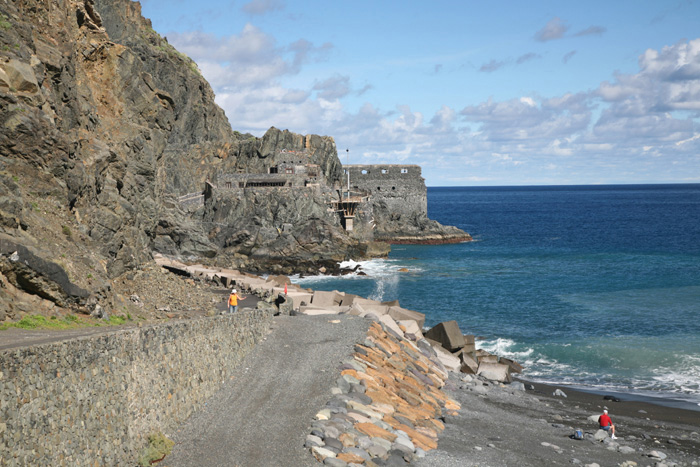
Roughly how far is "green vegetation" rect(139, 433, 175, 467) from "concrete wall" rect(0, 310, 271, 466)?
0.51ft

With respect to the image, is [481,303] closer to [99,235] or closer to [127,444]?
[99,235]

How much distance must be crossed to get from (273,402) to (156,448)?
3666 mm

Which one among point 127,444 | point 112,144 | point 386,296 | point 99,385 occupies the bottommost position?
point 386,296

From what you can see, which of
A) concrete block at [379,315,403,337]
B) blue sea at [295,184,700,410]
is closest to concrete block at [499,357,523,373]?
blue sea at [295,184,700,410]

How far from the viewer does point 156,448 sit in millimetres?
12930

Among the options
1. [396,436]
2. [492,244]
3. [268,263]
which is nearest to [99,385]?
[396,436]

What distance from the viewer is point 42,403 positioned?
9.83 m

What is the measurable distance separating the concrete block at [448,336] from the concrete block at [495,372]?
1.93m

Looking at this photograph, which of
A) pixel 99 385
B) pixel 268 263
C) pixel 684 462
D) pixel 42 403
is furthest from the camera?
pixel 268 263

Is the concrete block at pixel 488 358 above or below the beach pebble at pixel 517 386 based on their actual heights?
above

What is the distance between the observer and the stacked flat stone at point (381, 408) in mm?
14102

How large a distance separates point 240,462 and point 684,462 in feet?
42.6

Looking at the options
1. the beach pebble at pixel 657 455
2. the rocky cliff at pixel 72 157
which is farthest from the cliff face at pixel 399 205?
the beach pebble at pixel 657 455

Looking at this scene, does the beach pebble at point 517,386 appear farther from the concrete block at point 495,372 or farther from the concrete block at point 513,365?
the concrete block at point 513,365
